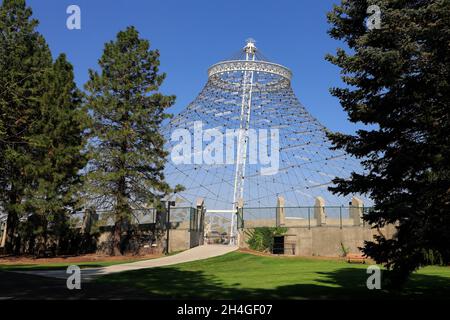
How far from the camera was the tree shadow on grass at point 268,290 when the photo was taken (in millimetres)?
12688

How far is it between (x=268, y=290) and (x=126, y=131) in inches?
846

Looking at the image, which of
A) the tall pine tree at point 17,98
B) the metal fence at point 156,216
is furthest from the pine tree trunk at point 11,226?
the metal fence at point 156,216

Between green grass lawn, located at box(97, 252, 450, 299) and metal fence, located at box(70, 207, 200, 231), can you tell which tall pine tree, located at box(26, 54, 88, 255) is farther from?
green grass lawn, located at box(97, 252, 450, 299)

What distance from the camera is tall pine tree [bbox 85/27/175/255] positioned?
32.6m

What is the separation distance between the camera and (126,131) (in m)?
32.3

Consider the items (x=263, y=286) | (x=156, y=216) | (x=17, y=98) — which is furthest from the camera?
(x=156, y=216)

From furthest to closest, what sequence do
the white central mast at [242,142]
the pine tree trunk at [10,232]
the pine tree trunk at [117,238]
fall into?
1. the white central mast at [242,142]
2. the pine tree trunk at [10,232]
3. the pine tree trunk at [117,238]

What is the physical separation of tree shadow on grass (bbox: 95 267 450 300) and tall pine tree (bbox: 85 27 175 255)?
14121mm

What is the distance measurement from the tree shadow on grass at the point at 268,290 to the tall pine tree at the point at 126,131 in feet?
46.3

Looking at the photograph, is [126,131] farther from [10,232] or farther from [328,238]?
[328,238]

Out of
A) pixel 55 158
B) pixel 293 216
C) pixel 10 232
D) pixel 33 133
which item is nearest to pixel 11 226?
pixel 10 232

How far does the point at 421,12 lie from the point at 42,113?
94.2 ft

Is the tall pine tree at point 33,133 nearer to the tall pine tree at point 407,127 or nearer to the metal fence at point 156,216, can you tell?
the metal fence at point 156,216

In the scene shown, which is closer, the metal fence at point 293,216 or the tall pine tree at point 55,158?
the tall pine tree at point 55,158
